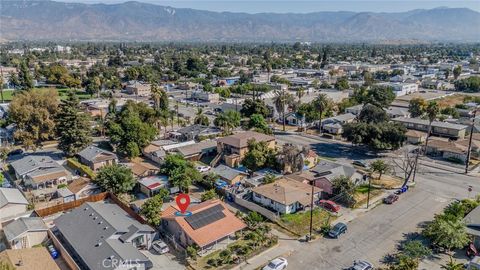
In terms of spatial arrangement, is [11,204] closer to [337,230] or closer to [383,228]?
[337,230]

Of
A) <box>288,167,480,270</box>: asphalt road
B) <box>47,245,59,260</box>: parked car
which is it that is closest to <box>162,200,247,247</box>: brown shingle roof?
<box>288,167,480,270</box>: asphalt road

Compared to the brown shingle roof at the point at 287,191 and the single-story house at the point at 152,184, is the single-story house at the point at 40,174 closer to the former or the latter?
the single-story house at the point at 152,184

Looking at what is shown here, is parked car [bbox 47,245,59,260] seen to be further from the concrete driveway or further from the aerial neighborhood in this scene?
the concrete driveway

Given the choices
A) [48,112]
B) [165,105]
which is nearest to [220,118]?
[165,105]

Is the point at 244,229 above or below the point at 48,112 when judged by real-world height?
below

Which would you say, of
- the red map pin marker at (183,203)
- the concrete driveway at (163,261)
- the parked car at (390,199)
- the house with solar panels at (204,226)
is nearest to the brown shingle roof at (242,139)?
the red map pin marker at (183,203)

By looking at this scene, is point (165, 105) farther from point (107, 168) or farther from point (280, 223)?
point (280, 223)
